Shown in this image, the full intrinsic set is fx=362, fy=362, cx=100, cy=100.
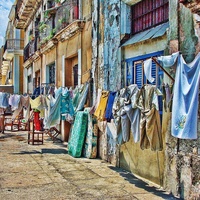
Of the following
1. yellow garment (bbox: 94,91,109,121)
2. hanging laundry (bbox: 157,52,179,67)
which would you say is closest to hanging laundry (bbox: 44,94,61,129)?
yellow garment (bbox: 94,91,109,121)

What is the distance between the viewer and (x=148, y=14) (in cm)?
837

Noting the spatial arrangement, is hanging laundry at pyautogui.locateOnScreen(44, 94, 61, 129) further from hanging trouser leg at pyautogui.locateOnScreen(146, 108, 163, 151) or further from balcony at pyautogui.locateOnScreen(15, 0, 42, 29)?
balcony at pyautogui.locateOnScreen(15, 0, 42, 29)

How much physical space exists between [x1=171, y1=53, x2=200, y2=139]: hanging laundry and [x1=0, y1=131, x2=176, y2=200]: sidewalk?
1.47m

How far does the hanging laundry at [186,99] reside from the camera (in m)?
5.59

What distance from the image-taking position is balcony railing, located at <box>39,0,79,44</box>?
12.9m

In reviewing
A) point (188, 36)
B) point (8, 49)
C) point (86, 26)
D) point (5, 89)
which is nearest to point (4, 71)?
point (5, 89)

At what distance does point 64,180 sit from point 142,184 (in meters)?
1.62

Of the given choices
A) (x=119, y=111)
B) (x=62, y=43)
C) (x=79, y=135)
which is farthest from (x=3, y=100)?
(x=119, y=111)

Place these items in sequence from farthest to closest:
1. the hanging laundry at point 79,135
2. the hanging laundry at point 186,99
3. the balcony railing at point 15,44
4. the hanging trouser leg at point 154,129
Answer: the balcony railing at point 15,44, the hanging laundry at point 79,135, the hanging trouser leg at point 154,129, the hanging laundry at point 186,99

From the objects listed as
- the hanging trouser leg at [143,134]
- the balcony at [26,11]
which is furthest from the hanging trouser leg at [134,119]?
the balcony at [26,11]

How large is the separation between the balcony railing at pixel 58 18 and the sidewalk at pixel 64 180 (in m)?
5.20

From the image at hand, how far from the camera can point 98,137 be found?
1034cm

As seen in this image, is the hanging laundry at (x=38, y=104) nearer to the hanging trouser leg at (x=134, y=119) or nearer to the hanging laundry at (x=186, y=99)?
the hanging trouser leg at (x=134, y=119)

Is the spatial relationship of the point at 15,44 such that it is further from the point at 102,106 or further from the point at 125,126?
the point at 125,126
